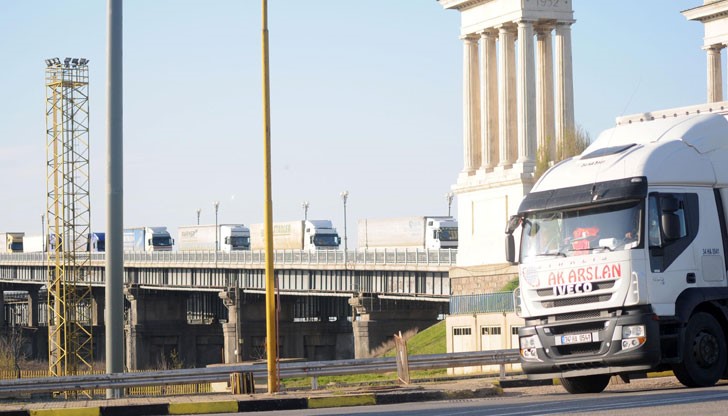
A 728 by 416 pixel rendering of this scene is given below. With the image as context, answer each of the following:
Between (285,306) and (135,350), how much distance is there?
623 inches

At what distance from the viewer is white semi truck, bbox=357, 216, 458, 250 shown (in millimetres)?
94625

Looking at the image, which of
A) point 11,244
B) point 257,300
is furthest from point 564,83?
point 11,244

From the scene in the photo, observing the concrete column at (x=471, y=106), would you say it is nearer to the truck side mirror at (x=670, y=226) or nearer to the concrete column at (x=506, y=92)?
the concrete column at (x=506, y=92)

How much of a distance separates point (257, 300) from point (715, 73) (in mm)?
51503

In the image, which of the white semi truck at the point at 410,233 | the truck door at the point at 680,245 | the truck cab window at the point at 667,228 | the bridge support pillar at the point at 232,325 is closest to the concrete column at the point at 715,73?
the white semi truck at the point at 410,233

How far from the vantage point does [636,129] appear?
80.2 ft

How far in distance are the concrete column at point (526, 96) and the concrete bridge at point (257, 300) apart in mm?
12621

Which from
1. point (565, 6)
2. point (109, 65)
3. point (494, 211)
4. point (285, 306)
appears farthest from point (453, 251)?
point (109, 65)

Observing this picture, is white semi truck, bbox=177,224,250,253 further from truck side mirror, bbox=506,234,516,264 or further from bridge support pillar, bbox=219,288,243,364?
truck side mirror, bbox=506,234,516,264

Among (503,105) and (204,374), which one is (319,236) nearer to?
(503,105)

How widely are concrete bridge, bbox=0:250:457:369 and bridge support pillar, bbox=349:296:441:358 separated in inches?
2.8

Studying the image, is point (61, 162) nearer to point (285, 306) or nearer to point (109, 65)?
point (285, 306)

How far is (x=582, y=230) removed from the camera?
22.8m

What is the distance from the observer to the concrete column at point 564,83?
226 feet
